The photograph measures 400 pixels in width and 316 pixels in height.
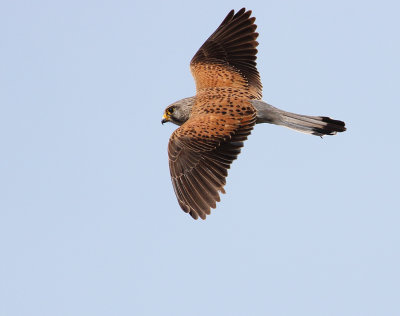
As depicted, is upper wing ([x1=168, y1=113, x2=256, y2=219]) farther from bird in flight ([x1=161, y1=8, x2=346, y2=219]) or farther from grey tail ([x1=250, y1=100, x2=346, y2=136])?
grey tail ([x1=250, y1=100, x2=346, y2=136])

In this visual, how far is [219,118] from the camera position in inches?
368

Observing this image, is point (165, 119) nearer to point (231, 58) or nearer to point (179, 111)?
point (179, 111)

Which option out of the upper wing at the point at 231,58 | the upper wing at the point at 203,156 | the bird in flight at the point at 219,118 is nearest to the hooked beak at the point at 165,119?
the bird in flight at the point at 219,118

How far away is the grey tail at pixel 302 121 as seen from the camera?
9.62 m

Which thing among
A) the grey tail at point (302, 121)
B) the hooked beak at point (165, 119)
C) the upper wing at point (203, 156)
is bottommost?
the upper wing at point (203, 156)

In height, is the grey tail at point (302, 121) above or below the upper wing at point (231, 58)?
below

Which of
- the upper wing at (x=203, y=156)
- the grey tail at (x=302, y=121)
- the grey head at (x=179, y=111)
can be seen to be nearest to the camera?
the upper wing at (x=203, y=156)

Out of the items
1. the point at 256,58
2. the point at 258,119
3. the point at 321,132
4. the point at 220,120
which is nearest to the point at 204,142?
the point at 220,120

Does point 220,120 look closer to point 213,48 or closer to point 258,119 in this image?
Answer: point 258,119

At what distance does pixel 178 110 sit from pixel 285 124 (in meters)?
1.49

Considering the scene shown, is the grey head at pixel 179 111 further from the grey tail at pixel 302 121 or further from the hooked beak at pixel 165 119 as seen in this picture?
the grey tail at pixel 302 121

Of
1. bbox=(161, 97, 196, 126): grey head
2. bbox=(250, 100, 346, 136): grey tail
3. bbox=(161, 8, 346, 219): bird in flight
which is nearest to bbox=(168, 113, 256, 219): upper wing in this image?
bbox=(161, 8, 346, 219): bird in flight

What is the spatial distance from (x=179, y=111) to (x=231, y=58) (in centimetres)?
148

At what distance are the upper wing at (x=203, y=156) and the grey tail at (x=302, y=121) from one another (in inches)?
14.2
